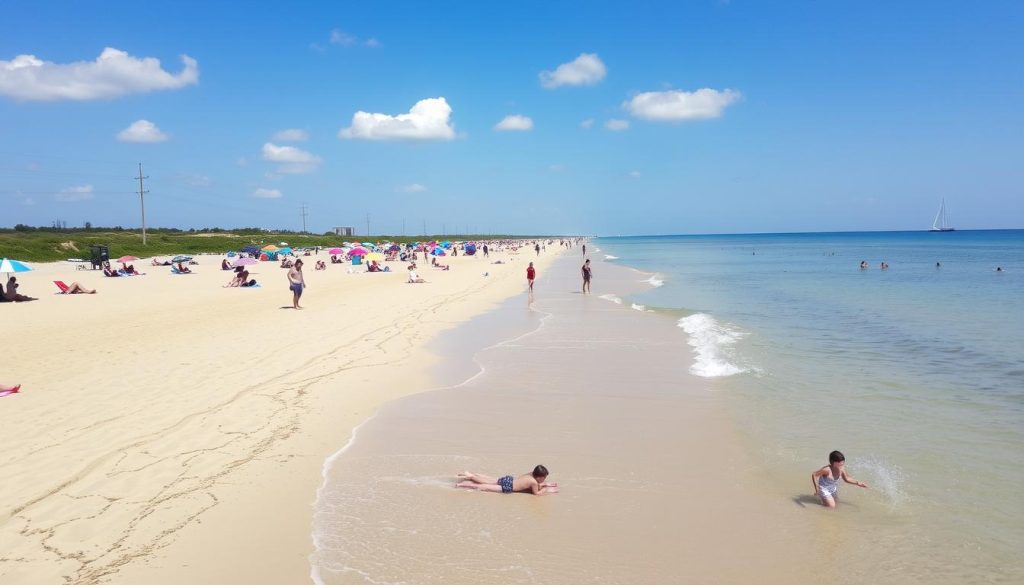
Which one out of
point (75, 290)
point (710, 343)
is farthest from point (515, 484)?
point (75, 290)

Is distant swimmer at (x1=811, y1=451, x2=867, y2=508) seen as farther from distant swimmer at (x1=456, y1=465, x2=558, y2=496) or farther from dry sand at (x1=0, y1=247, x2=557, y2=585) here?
dry sand at (x1=0, y1=247, x2=557, y2=585)

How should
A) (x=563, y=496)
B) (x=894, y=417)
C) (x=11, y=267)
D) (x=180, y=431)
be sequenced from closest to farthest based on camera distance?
(x=563, y=496) < (x=180, y=431) < (x=894, y=417) < (x=11, y=267)

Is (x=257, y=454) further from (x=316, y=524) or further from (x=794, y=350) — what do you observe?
(x=794, y=350)

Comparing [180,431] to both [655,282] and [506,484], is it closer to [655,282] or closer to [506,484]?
[506,484]

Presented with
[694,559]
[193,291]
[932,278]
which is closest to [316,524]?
[694,559]

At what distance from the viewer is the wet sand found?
Answer: 15.7ft

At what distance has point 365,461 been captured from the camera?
7.07 metres

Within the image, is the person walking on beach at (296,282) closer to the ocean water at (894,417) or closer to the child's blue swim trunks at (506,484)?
the ocean water at (894,417)

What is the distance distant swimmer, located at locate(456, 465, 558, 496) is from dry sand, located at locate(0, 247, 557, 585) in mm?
1617

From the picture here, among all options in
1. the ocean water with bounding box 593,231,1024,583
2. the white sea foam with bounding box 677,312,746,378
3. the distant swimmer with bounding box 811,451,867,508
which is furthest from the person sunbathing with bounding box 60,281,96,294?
the distant swimmer with bounding box 811,451,867,508

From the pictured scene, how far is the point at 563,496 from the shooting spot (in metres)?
6.05

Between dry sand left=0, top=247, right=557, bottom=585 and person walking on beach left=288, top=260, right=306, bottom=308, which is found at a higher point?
person walking on beach left=288, top=260, right=306, bottom=308

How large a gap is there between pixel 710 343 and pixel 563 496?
9750 millimetres

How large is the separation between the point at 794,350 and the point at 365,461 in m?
10.6
